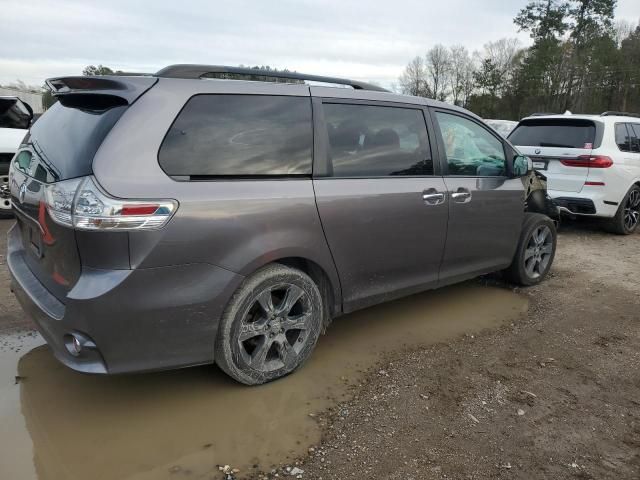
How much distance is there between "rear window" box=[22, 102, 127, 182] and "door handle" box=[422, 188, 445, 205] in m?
2.10

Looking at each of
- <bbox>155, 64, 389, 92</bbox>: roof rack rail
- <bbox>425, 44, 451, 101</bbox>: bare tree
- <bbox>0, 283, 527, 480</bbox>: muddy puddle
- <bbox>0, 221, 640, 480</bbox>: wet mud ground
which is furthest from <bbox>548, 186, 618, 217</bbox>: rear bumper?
<bbox>425, 44, 451, 101</bbox>: bare tree

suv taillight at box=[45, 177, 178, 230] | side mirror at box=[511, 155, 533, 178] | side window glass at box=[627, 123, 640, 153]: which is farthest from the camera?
side window glass at box=[627, 123, 640, 153]

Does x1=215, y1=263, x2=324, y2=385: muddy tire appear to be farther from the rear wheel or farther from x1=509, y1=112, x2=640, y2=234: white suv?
the rear wheel

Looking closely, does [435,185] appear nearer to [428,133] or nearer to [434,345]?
[428,133]

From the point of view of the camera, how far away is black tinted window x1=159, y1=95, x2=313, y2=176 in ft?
8.37

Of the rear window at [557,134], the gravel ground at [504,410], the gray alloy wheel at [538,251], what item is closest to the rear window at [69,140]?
the gravel ground at [504,410]

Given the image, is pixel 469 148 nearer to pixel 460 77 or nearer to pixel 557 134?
pixel 557 134

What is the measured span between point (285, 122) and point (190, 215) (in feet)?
2.87

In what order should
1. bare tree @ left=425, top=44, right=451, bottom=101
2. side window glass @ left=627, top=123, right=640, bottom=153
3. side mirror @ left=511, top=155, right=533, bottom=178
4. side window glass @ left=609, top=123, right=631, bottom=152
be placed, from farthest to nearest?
bare tree @ left=425, top=44, right=451, bottom=101 < side window glass @ left=627, top=123, right=640, bottom=153 < side window glass @ left=609, top=123, right=631, bottom=152 < side mirror @ left=511, top=155, right=533, bottom=178

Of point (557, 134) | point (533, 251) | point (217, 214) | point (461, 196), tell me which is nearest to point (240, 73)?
point (217, 214)

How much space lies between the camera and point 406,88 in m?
60.4

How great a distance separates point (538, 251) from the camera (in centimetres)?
497

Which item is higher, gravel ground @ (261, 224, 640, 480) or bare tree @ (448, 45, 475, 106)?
bare tree @ (448, 45, 475, 106)

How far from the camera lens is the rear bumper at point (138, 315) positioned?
2.33m
